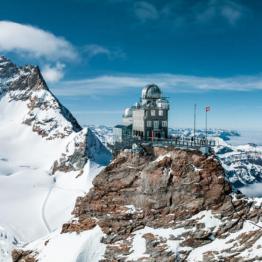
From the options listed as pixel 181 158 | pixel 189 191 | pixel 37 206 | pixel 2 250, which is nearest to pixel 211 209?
pixel 189 191

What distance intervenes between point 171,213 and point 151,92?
2939 cm

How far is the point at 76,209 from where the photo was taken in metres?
94.6

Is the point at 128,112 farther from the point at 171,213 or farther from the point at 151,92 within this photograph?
the point at 171,213

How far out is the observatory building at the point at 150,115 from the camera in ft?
329

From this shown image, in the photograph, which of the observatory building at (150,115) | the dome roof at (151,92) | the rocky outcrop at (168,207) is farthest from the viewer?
the dome roof at (151,92)

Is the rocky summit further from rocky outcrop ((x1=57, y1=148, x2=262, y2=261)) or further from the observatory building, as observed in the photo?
the observatory building

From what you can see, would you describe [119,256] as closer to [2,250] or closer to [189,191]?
[189,191]

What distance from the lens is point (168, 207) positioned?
3388 inches

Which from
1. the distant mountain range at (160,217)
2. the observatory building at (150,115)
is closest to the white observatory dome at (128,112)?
the observatory building at (150,115)

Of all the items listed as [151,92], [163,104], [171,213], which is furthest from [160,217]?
[151,92]

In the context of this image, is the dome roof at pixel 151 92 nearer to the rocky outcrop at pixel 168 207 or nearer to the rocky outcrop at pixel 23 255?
the rocky outcrop at pixel 168 207

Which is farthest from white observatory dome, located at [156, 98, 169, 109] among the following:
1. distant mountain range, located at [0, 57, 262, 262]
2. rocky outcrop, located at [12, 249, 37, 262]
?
rocky outcrop, located at [12, 249, 37, 262]

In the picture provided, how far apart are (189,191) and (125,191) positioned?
41.4 feet

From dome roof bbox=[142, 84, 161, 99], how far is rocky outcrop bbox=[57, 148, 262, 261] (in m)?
16.2
